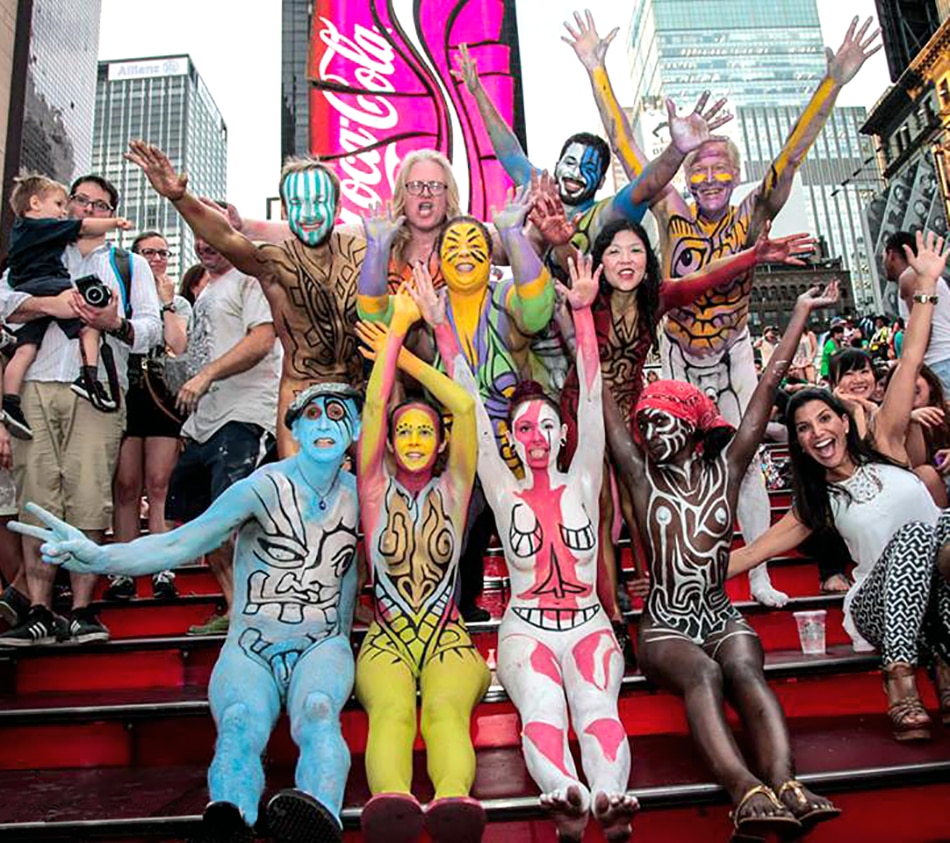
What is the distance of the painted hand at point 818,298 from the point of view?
338 centimetres

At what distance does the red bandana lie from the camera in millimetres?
2998

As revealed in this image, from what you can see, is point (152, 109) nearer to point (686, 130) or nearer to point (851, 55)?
point (851, 55)

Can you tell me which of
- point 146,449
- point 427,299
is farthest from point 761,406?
point 146,449

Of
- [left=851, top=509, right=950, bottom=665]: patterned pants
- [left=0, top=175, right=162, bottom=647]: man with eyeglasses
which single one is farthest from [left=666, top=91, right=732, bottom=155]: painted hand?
[left=0, top=175, right=162, bottom=647]: man with eyeglasses

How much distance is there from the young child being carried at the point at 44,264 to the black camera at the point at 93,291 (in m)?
0.12

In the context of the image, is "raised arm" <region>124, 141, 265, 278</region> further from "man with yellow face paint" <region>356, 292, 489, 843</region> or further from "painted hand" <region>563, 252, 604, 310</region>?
"painted hand" <region>563, 252, 604, 310</region>

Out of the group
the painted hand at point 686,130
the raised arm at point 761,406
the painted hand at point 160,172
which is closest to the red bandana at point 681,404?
the raised arm at point 761,406

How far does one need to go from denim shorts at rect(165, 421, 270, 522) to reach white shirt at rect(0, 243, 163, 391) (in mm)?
505

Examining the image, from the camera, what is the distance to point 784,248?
3.64 meters

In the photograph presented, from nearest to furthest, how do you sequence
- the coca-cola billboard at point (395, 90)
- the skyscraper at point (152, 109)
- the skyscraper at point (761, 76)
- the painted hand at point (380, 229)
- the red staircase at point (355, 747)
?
the red staircase at point (355, 747), the painted hand at point (380, 229), the coca-cola billboard at point (395, 90), the skyscraper at point (152, 109), the skyscraper at point (761, 76)

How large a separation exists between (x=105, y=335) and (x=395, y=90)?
9997 mm

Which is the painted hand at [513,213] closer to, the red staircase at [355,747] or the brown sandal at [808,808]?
the red staircase at [355,747]

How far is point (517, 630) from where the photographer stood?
8.96ft

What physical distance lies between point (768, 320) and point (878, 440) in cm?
6537
